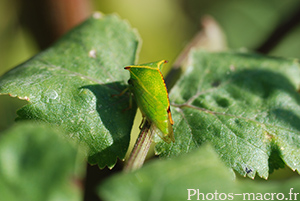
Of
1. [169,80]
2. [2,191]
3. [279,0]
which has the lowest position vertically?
[279,0]

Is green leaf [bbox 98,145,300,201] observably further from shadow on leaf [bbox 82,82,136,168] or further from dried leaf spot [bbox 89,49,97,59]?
dried leaf spot [bbox 89,49,97,59]

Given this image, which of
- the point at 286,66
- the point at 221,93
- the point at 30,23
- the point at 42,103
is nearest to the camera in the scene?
the point at 42,103

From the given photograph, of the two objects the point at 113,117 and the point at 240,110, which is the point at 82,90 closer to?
the point at 113,117

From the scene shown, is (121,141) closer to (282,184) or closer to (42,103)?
(42,103)

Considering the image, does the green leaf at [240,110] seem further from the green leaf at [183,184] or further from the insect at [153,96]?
the green leaf at [183,184]

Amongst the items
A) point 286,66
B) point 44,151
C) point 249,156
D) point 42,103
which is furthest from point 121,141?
point 286,66

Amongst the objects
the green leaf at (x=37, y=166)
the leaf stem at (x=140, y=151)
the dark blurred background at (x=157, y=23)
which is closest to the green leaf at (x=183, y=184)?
the green leaf at (x=37, y=166)
